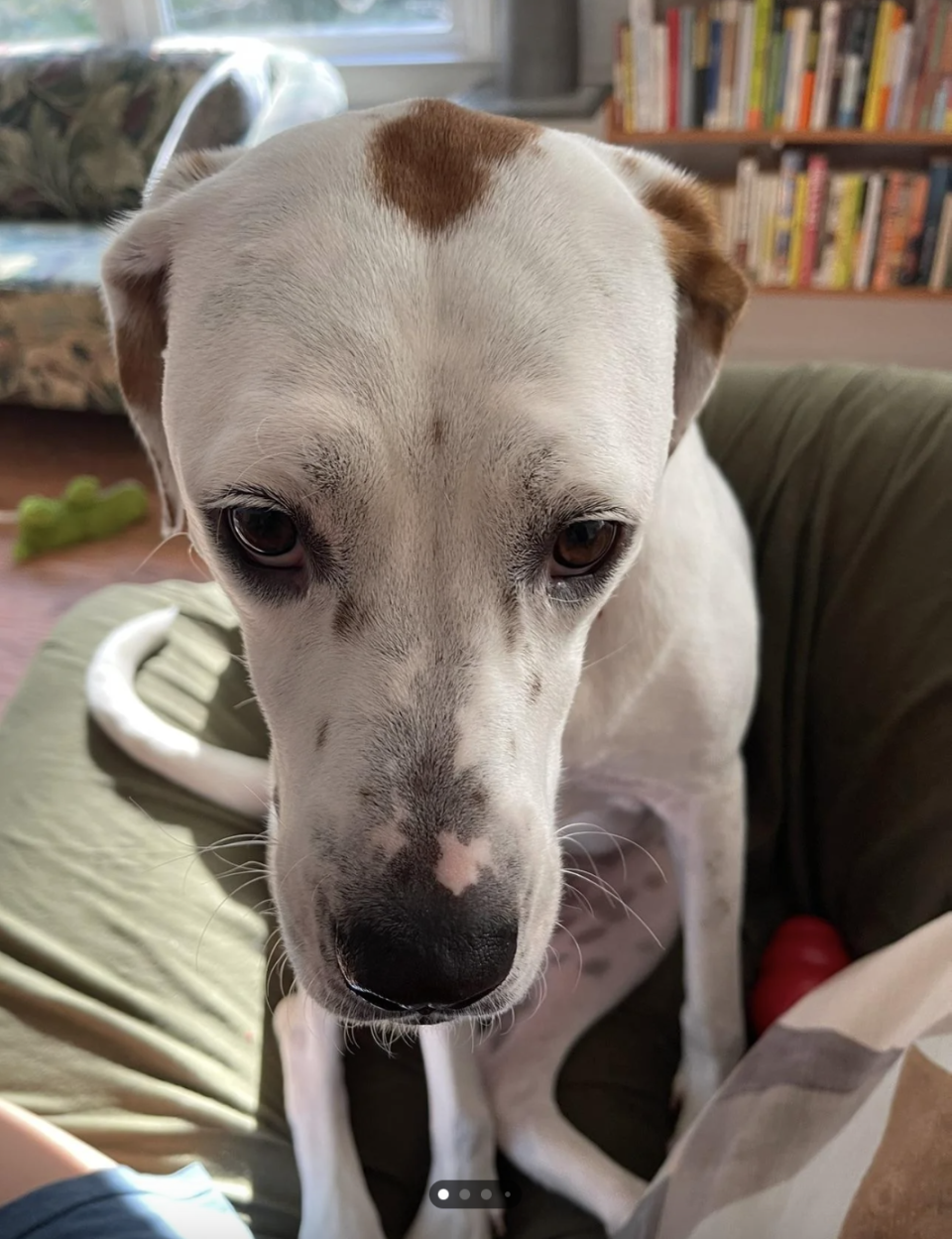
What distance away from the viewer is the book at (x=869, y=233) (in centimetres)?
310

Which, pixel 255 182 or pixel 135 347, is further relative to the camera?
pixel 135 347

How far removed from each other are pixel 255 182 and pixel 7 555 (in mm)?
2554

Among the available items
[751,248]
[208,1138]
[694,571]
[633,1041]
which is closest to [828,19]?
[751,248]

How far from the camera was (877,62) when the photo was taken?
293 cm

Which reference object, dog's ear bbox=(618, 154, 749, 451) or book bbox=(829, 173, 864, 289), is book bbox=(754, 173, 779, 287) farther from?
dog's ear bbox=(618, 154, 749, 451)

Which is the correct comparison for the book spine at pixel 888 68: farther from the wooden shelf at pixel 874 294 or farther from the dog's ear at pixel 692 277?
the dog's ear at pixel 692 277

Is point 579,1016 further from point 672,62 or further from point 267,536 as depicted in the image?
point 672,62

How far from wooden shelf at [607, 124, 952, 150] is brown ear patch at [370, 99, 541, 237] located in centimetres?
251

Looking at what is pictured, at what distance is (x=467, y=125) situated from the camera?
0.91 metres

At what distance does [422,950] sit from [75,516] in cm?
275

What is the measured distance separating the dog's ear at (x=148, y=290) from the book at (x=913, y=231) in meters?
2.66

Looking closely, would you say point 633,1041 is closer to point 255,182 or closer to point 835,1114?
point 835,1114

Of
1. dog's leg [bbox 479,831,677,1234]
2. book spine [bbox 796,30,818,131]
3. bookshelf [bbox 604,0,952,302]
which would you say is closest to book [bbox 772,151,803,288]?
bookshelf [bbox 604,0,952,302]

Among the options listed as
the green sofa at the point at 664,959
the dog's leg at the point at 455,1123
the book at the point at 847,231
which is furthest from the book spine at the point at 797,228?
the dog's leg at the point at 455,1123
